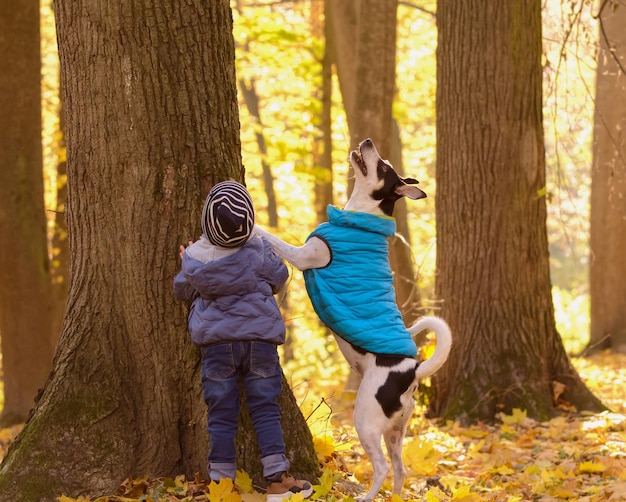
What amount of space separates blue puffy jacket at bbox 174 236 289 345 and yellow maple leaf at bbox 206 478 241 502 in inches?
28.2

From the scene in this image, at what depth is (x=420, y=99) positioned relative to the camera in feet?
76.8

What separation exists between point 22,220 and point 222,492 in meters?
6.41

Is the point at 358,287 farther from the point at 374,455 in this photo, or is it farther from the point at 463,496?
the point at 463,496

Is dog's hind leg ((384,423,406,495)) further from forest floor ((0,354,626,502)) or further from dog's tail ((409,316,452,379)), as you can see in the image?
dog's tail ((409,316,452,379))

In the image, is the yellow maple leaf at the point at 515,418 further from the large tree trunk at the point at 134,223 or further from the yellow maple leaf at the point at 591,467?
the large tree trunk at the point at 134,223

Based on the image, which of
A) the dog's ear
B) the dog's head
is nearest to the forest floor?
the dog's head

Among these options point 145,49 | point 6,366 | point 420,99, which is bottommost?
point 6,366

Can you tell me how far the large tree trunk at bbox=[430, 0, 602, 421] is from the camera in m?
8.02

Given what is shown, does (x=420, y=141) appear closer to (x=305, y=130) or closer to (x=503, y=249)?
(x=305, y=130)

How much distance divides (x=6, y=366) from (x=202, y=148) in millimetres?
6460

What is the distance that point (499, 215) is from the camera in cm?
807

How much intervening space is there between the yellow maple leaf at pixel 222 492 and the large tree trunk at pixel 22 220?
6.29 m

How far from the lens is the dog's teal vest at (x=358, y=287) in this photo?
4.67 m

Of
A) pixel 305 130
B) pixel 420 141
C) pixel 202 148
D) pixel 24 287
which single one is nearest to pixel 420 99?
pixel 420 141
